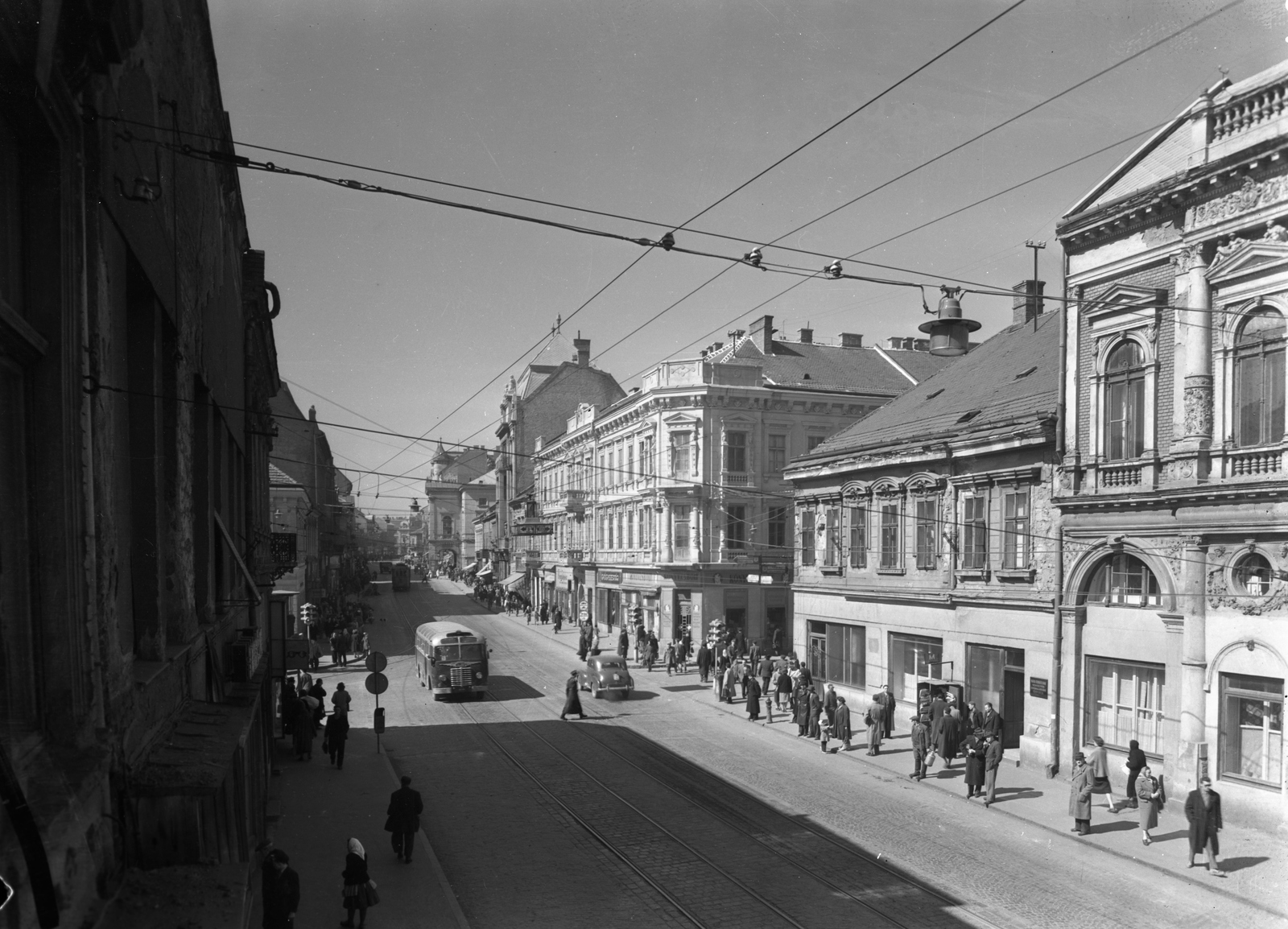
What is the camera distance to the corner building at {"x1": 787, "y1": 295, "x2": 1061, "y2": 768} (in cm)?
1992

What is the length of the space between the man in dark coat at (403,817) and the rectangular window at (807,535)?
60.2 feet

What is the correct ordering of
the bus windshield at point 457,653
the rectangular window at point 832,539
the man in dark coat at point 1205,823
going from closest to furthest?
the man in dark coat at point 1205,823, the rectangular window at point 832,539, the bus windshield at point 457,653

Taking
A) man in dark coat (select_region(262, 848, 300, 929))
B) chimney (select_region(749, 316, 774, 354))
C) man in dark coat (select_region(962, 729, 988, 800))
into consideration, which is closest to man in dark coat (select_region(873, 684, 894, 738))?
man in dark coat (select_region(962, 729, 988, 800))

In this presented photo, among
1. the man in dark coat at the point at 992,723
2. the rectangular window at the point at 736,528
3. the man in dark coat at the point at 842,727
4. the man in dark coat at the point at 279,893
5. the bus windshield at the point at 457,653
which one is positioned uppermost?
the rectangular window at the point at 736,528

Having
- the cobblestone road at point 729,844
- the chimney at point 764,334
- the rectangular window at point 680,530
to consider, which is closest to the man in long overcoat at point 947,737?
the cobblestone road at point 729,844

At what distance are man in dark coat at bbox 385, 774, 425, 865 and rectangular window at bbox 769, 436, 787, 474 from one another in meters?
28.5

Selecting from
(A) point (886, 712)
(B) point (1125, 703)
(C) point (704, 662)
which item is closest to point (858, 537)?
(A) point (886, 712)

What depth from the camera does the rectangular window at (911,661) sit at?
23.2m

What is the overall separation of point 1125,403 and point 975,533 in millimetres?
5239

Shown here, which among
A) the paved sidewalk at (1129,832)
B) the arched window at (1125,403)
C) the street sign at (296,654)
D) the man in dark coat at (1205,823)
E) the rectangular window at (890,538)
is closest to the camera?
the paved sidewalk at (1129,832)

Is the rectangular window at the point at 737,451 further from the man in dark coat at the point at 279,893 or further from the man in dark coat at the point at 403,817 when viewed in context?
the man in dark coat at the point at 279,893

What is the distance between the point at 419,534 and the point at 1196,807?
562 ft

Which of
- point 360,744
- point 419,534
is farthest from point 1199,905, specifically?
point 419,534

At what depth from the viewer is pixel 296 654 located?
2252cm
